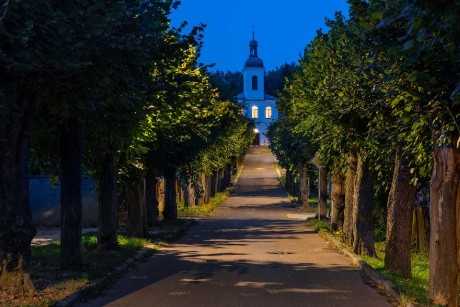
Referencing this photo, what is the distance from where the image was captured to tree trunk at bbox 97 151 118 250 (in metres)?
20.1

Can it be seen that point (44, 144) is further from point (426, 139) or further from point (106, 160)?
point (426, 139)

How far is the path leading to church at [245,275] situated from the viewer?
12898 mm

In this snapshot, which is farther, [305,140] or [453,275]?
[305,140]

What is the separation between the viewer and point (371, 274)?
638 inches

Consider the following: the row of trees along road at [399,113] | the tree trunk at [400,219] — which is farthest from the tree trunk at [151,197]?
the tree trunk at [400,219]

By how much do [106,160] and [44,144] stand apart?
11.3 ft

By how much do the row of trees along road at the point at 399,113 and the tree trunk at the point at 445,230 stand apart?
0.01 metres

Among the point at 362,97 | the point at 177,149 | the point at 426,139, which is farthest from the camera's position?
the point at 177,149

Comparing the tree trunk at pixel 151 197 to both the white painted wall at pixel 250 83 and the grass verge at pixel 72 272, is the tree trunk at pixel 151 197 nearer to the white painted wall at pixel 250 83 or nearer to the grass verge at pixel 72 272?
the grass verge at pixel 72 272

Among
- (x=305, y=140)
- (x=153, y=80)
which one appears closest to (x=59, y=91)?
(x=153, y=80)

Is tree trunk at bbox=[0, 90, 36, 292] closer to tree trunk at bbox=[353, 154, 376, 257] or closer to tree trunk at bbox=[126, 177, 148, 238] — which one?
tree trunk at bbox=[353, 154, 376, 257]

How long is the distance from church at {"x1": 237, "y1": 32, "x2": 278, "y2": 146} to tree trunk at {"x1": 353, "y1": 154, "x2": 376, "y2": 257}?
12432 centimetres

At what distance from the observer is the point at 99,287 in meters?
13.7

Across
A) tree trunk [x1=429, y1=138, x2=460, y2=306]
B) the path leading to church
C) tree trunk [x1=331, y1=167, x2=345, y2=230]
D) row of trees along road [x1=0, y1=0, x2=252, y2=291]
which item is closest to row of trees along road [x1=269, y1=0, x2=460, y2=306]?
tree trunk [x1=429, y1=138, x2=460, y2=306]
